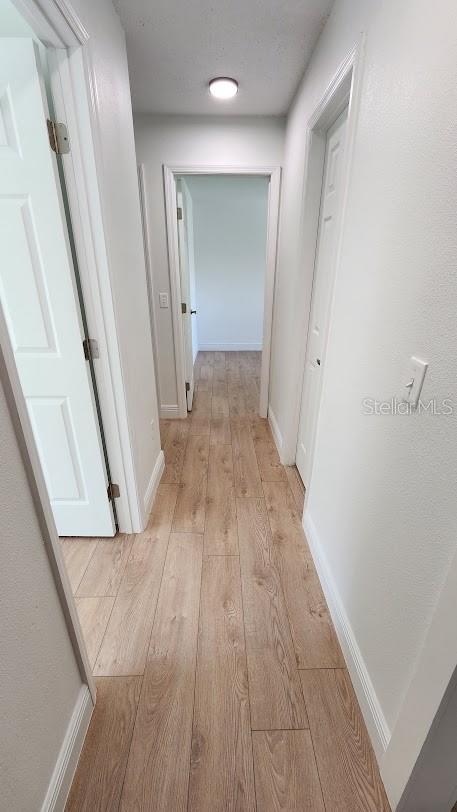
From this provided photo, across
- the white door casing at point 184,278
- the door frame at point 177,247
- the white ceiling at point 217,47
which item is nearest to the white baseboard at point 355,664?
the door frame at point 177,247

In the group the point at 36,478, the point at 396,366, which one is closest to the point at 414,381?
the point at 396,366

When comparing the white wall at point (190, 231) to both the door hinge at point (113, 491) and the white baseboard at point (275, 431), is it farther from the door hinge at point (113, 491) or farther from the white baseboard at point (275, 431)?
the door hinge at point (113, 491)

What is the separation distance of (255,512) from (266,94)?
8.47 ft

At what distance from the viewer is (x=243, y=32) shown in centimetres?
158

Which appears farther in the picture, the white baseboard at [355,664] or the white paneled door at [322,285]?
the white paneled door at [322,285]

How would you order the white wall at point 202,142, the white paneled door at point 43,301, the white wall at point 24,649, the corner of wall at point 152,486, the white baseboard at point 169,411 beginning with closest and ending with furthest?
the white wall at point 24,649
the white paneled door at point 43,301
the corner of wall at point 152,486
the white wall at point 202,142
the white baseboard at point 169,411

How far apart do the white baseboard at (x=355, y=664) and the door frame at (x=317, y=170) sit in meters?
0.69

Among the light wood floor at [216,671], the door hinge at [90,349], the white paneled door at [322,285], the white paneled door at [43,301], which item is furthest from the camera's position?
the white paneled door at [322,285]

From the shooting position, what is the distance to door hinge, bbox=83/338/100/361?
1.43 m

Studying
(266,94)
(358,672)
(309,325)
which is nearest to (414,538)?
(358,672)

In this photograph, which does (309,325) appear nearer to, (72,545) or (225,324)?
(72,545)

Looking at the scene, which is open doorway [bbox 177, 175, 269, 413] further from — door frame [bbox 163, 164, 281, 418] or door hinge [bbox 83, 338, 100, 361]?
door hinge [bbox 83, 338, 100, 361]

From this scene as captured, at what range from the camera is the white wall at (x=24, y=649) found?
69 centimetres

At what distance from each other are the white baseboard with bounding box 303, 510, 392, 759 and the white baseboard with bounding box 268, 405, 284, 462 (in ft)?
3.18
